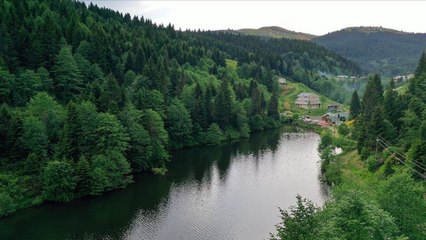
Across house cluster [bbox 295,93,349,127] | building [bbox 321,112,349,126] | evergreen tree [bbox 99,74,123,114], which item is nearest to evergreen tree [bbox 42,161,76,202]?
evergreen tree [bbox 99,74,123,114]

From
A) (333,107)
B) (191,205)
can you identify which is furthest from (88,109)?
(333,107)

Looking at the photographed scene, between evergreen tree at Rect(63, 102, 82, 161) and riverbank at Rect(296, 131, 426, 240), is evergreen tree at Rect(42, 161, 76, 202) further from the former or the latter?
riverbank at Rect(296, 131, 426, 240)

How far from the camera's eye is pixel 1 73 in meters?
69.2

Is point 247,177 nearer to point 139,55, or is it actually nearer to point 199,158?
point 199,158

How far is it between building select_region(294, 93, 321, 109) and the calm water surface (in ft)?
256

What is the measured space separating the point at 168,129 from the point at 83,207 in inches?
1441

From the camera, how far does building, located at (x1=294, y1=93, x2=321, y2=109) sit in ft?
527

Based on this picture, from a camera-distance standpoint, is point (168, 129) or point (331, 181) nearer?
point (331, 181)

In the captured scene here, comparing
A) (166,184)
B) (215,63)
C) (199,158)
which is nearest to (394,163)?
(166,184)

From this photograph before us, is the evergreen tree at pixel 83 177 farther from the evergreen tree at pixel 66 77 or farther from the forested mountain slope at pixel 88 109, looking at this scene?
the evergreen tree at pixel 66 77

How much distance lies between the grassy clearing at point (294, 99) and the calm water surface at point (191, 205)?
70.5 meters

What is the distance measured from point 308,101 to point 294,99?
648 cm

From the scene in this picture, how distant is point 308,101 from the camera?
161750 millimetres

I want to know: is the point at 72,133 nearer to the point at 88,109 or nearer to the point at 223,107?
the point at 88,109
